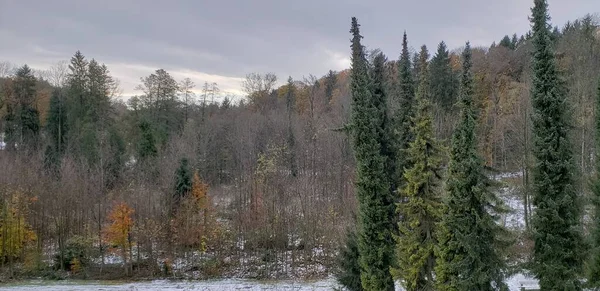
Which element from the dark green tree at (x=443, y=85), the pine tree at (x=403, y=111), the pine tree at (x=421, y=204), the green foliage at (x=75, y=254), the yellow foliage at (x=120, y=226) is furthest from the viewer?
the dark green tree at (x=443, y=85)

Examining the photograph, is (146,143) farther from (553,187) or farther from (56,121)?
(553,187)

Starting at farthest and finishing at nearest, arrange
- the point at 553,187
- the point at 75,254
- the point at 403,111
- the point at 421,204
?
the point at 75,254 → the point at 403,111 → the point at 421,204 → the point at 553,187

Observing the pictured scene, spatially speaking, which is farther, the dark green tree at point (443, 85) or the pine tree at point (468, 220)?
the dark green tree at point (443, 85)

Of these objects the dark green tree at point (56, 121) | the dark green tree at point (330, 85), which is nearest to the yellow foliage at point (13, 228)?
the dark green tree at point (56, 121)

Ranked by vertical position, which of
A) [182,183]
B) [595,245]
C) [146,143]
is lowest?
[595,245]

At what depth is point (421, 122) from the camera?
16047 mm

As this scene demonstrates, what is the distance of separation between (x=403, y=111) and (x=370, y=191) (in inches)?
157

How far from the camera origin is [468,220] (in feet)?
49.1

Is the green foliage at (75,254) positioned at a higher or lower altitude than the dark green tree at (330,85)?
lower

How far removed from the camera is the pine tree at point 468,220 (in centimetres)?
1485

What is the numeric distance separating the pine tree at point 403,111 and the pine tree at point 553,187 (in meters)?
4.82

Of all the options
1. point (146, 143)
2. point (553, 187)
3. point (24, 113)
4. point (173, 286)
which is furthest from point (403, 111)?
point (24, 113)

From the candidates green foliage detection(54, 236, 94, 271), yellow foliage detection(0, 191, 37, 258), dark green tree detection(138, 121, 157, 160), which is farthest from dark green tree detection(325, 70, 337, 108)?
yellow foliage detection(0, 191, 37, 258)

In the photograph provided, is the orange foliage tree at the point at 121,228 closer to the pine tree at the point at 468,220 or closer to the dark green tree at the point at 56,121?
the pine tree at the point at 468,220
